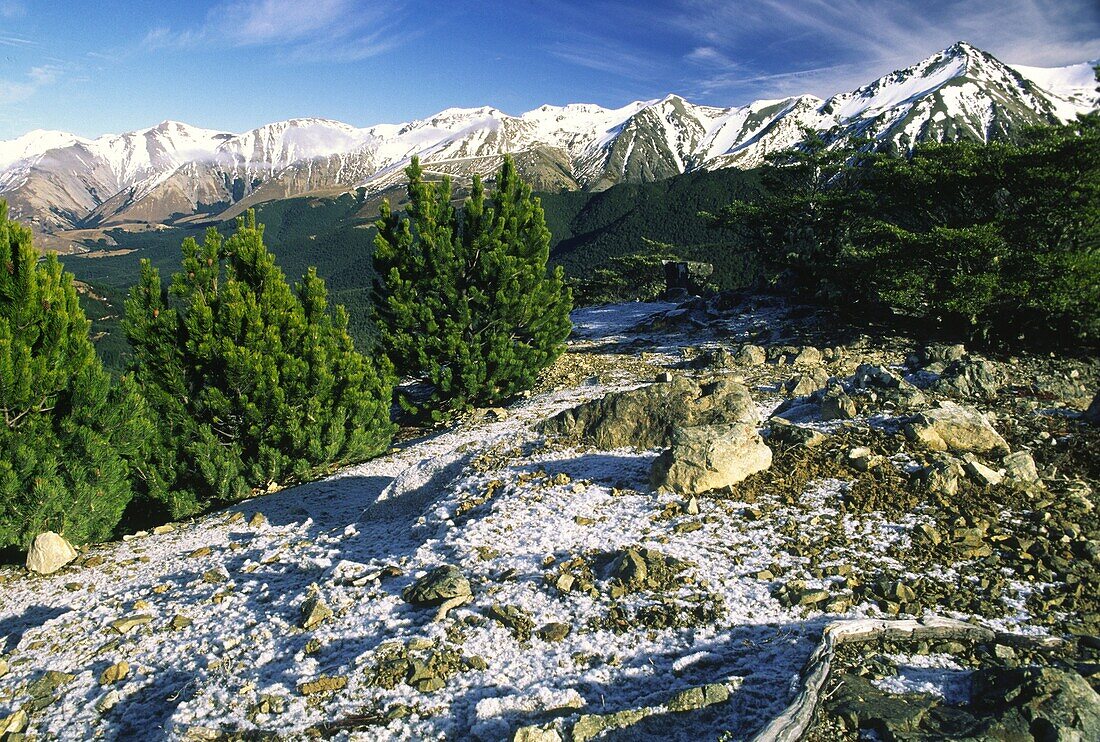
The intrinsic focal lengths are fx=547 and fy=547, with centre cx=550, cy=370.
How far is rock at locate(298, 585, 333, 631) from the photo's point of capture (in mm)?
5922

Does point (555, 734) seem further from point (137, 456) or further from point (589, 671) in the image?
point (137, 456)

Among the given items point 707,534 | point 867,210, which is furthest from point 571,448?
point 867,210

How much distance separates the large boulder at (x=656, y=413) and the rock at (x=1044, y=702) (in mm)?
6087

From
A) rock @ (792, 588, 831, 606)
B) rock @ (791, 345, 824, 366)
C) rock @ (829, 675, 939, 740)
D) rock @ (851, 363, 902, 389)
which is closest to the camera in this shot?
rock @ (829, 675, 939, 740)

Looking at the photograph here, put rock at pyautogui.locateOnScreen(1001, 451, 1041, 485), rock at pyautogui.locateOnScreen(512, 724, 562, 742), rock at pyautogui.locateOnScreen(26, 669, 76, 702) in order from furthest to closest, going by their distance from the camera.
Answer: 1. rock at pyautogui.locateOnScreen(1001, 451, 1041, 485)
2. rock at pyautogui.locateOnScreen(26, 669, 76, 702)
3. rock at pyautogui.locateOnScreen(512, 724, 562, 742)

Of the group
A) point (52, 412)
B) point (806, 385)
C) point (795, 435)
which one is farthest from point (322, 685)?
point (806, 385)

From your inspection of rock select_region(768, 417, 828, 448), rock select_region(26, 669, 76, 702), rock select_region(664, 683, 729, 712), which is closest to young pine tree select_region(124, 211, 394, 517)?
rock select_region(26, 669, 76, 702)

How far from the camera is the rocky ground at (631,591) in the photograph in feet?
14.3

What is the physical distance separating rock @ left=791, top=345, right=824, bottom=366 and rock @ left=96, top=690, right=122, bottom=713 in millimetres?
16363

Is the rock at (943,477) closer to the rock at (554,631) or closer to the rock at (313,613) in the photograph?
the rock at (554,631)

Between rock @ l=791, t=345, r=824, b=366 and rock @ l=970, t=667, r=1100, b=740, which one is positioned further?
rock @ l=791, t=345, r=824, b=366

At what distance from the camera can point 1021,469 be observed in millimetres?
7254

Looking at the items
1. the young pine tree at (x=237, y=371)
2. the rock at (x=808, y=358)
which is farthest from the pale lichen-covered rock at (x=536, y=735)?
the rock at (x=808, y=358)

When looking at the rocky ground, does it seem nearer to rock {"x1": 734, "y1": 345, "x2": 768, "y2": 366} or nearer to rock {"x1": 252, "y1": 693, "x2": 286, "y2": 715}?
rock {"x1": 252, "y1": 693, "x2": 286, "y2": 715}
